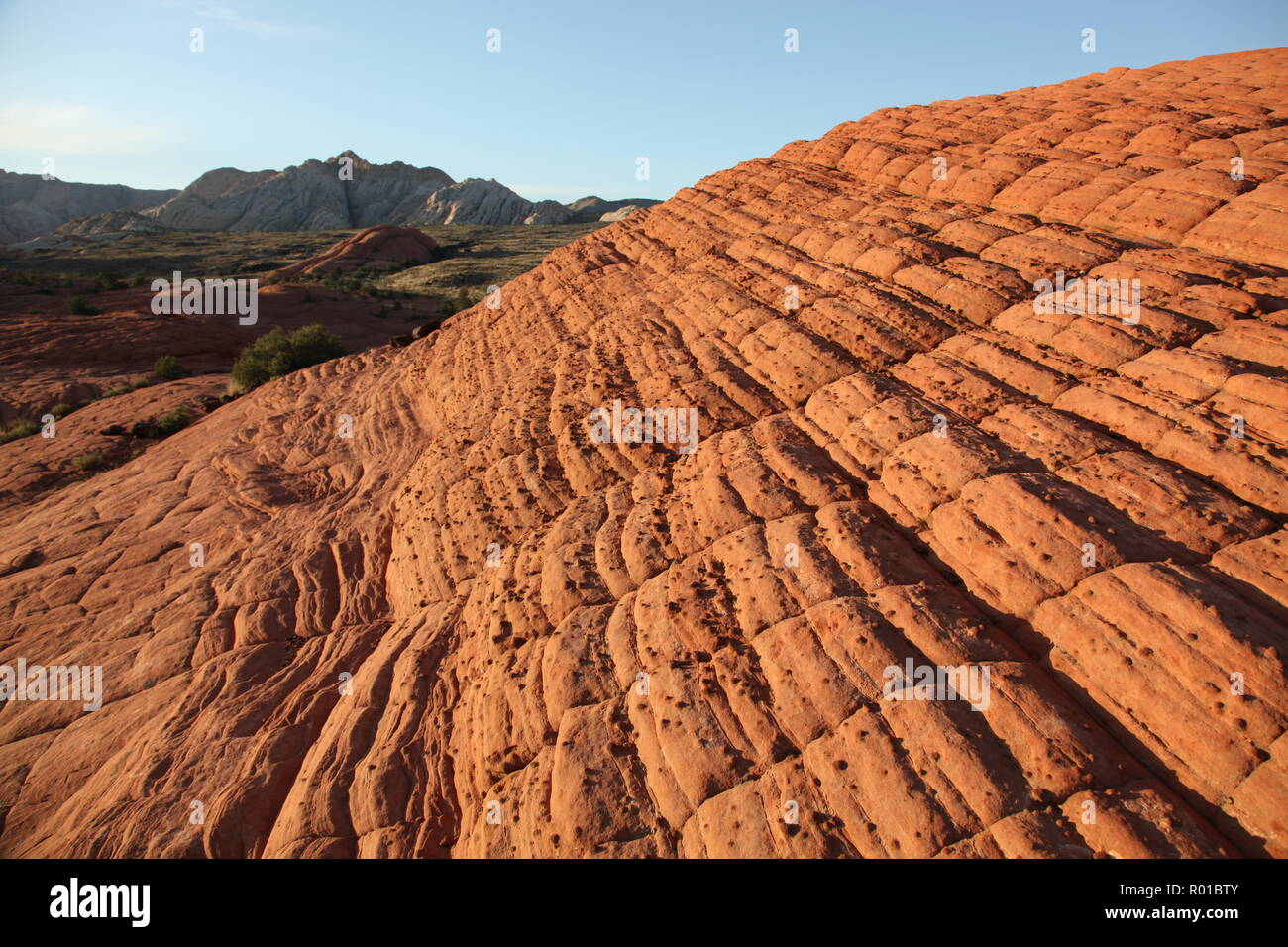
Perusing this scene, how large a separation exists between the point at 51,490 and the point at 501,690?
51.9ft

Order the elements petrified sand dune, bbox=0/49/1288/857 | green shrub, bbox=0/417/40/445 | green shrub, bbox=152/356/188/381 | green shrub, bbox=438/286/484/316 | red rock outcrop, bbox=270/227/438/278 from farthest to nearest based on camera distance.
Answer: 1. red rock outcrop, bbox=270/227/438/278
2. green shrub, bbox=438/286/484/316
3. green shrub, bbox=152/356/188/381
4. green shrub, bbox=0/417/40/445
5. petrified sand dune, bbox=0/49/1288/857

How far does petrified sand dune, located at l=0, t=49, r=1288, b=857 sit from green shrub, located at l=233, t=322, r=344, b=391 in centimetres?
919

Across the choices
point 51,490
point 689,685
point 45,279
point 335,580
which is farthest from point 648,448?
point 45,279

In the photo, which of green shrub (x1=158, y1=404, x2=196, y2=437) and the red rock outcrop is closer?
green shrub (x1=158, y1=404, x2=196, y2=437)

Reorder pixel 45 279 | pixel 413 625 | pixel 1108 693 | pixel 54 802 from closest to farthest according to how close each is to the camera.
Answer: pixel 1108 693 < pixel 54 802 < pixel 413 625 < pixel 45 279

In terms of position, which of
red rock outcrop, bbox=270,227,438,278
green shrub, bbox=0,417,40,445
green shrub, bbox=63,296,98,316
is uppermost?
red rock outcrop, bbox=270,227,438,278

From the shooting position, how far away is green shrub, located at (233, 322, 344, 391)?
71.8 feet

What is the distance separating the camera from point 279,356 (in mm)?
22344

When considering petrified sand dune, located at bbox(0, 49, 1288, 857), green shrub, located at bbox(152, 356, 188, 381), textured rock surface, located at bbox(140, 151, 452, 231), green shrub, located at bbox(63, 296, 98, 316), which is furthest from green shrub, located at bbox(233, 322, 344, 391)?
textured rock surface, located at bbox(140, 151, 452, 231)

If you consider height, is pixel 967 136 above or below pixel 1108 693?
above

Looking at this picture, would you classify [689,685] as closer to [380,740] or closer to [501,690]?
[501,690]

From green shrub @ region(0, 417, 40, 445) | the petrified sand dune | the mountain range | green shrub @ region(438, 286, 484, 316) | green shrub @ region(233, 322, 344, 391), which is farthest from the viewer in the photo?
the mountain range

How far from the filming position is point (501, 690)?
263 inches

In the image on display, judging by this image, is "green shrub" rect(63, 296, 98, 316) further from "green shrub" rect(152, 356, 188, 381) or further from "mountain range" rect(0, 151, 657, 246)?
"mountain range" rect(0, 151, 657, 246)
